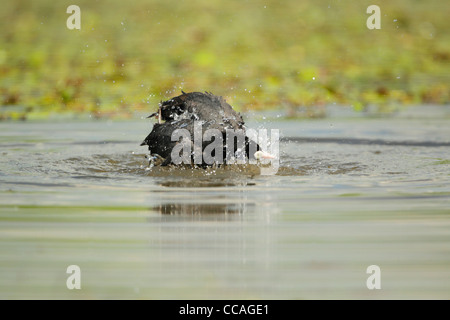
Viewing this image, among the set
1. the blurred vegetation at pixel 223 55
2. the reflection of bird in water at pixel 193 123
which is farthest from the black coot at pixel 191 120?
the blurred vegetation at pixel 223 55

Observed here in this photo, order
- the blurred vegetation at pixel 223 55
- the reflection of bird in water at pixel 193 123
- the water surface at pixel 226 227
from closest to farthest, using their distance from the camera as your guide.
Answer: the water surface at pixel 226 227 < the reflection of bird in water at pixel 193 123 < the blurred vegetation at pixel 223 55

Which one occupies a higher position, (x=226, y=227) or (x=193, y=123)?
(x=193, y=123)

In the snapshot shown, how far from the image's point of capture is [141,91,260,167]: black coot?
23.1ft

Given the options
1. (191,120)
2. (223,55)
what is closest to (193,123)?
(191,120)

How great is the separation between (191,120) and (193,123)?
5 cm

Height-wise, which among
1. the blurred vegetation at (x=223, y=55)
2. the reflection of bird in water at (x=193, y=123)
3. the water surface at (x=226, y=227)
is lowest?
the water surface at (x=226, y=227)

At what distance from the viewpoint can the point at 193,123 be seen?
7.04 metres

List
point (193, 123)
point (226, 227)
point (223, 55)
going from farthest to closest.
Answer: point (223, 55), point (193, 123), point (226, 227)

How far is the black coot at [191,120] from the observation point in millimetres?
7027


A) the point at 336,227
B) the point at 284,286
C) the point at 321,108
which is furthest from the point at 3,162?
the point at 321,108

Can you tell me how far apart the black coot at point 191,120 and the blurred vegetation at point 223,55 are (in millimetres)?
5283

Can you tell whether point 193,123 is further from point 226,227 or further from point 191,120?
point 226,227

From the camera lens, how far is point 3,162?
7883mm

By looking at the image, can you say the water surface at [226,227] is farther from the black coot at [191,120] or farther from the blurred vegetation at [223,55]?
the blurred vegetation at [223,55]
